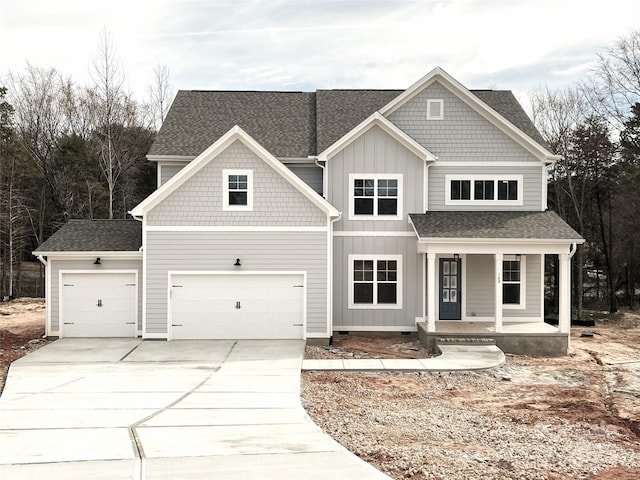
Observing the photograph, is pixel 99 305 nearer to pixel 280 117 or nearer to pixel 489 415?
pixel 280 117

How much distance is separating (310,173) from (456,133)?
15.8 feet

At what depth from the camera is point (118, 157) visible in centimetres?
3534

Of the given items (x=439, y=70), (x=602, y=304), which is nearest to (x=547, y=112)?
(x=602, y=304)

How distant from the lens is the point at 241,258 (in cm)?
1719

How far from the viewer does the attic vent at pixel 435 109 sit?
19438 mm

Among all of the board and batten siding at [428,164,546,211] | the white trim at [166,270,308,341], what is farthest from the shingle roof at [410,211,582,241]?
the white trim at [166,270,308,341]

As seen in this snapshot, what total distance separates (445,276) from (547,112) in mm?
16666

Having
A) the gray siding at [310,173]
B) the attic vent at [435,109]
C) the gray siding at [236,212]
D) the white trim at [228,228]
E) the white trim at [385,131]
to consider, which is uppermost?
the attic vent at [435,109]

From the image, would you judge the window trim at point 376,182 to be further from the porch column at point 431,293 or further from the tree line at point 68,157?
the tree line at point 68,157

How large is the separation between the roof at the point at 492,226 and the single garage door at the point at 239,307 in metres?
4.11

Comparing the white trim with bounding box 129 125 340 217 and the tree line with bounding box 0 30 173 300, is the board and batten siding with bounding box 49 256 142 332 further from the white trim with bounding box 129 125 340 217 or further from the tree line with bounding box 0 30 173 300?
the tree line with bounding box 0 30 173 300

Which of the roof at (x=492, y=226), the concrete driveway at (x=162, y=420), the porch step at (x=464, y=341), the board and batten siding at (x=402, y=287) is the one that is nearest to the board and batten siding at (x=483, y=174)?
the roof at (x=492, y=226)

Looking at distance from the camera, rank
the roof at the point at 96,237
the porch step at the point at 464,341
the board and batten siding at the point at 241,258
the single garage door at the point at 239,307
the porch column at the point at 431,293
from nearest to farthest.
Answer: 1. the porch step at the point at 464,341
2. the porch column at the point at 431,293
3. the board and batten siding at the point at 241,258
4. the single garage door at the point at 239,307
5. the roof at the point at 96,237

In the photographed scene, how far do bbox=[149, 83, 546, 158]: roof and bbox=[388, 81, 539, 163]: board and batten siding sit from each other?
1.28 meters
